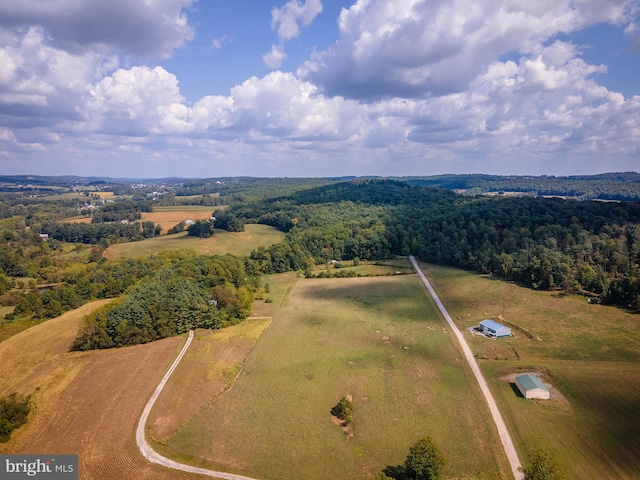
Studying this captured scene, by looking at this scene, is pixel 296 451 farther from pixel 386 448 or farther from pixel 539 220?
pixel 539 220

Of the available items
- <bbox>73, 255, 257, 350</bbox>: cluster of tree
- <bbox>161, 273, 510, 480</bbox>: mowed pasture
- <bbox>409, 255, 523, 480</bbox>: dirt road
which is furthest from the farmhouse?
<bbox>73, 255, 257, 350</bbox>: cluster of tree

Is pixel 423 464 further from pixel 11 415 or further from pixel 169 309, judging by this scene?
pixel 169 309

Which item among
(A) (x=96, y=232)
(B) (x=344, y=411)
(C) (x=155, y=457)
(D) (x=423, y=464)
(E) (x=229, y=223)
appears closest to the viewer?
(D) (x=423, y=464)

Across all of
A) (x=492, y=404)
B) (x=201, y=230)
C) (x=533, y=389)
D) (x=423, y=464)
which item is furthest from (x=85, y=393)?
(x=201, y=230)

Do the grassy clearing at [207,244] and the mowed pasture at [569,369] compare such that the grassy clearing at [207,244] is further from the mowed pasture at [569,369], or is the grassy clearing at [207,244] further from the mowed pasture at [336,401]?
the mowed pasture at [569,369]

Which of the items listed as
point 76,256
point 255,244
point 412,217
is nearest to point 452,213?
point 412,217
